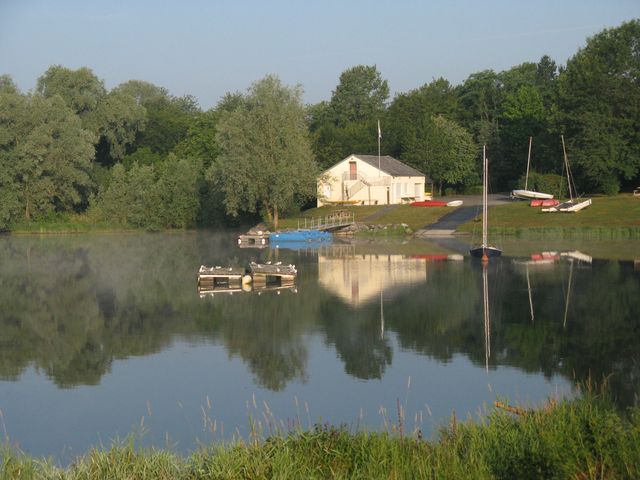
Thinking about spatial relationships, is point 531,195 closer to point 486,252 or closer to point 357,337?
point 486,252

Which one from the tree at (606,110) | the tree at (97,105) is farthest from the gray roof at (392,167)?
Answer: the tree at (97,105)

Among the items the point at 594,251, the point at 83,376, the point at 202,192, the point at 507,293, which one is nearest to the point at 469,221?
the point at 594,251

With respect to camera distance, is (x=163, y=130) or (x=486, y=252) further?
(x=163, y=130)

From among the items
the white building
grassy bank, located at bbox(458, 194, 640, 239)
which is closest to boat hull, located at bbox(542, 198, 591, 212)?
grassy bank, located at bbox(458, 194, 640, 239)

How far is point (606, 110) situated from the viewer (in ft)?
257

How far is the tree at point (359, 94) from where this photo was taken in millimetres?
129125

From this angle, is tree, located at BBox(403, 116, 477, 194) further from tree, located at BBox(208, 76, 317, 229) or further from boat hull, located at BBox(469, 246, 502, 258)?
boat hull, located at BBox(469, 246, 502, 258)

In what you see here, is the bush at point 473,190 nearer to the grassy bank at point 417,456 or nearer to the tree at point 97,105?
the tree at point 97,105

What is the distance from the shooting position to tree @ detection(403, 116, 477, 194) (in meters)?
94.0

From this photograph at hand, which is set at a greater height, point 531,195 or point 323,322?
point 531,195

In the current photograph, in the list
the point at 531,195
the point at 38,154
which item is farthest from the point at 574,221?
the point at 38,154

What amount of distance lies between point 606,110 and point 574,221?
53.4ft

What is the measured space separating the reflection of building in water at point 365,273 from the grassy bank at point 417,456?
20.6 meters

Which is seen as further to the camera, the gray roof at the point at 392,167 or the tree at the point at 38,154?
the gray roof at the point at 392,167
